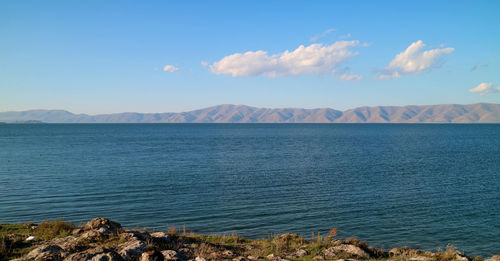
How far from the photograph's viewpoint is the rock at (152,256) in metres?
10.3

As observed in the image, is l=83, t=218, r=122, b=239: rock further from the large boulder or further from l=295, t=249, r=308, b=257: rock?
l=295, t=249, r=308, b=257: rock

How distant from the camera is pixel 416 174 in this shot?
44938mm

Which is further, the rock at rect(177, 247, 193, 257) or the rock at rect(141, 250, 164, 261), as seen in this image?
the rock at rect(177, 247, 193, 257)

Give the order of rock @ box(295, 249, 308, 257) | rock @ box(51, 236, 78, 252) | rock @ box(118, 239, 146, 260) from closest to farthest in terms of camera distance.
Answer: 1. rock @ box(118, 239, 146, 260)
2. rock @ box(51, 236, 78, 252)
3. rock @ box(295, 249, 308, 257)

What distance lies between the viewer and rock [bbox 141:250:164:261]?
33.7 ft

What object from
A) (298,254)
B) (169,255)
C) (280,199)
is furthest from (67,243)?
(280,199)

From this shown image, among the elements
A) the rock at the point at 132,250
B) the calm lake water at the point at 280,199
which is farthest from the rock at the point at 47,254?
the calm lake water at the point at 280,199

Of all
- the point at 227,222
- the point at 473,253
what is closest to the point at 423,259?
the point at 473,253

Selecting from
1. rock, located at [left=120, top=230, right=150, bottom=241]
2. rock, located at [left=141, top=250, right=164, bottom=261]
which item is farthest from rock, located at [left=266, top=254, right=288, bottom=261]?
rock, located at [left=120, top=230, right=150, bottom=241]

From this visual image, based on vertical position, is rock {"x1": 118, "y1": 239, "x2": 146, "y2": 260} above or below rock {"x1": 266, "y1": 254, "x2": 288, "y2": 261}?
above

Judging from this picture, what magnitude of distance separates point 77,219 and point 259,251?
1662 cm

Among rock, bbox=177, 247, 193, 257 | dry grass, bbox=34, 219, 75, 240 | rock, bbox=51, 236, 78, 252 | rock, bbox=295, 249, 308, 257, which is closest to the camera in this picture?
rock, bbox=51, 236, 78, 252

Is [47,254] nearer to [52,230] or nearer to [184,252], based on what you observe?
[184,252]

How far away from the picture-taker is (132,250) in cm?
1104
